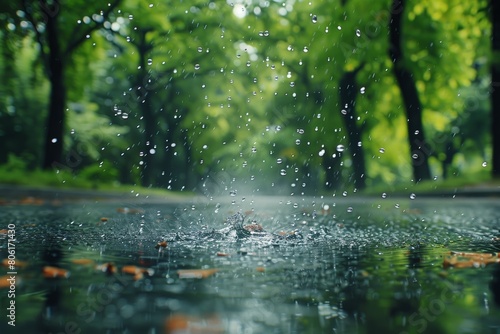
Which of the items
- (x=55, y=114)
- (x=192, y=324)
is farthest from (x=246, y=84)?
(x=192, y=324)

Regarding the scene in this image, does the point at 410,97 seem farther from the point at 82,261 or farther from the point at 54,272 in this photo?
the point at 54,272

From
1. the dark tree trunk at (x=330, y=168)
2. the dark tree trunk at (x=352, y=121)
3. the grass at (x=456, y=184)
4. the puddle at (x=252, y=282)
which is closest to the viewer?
the puddle at (x=252, y=282)

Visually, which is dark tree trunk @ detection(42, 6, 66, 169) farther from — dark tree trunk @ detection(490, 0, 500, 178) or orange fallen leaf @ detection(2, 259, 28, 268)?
orange fallen leaf @ detection(2, 259, 28, 268)

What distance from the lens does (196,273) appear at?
432cm

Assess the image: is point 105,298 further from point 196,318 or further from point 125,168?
point 125,168

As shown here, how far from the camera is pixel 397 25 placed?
64.3 ft

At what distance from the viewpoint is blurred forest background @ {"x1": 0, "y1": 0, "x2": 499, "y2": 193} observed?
20344mm

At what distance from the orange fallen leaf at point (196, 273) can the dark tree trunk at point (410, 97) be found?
1618cm

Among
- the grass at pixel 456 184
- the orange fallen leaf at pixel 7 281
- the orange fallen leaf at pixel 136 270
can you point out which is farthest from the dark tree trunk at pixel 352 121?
the orange fallen leaf at pixel 7 281

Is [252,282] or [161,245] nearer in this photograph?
[252,282]

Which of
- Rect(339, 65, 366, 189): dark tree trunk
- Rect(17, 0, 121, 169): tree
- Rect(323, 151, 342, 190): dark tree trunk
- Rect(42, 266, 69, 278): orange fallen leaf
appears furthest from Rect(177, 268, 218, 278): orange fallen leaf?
A: Rect(323, 151, 342, 190): dark tree trunk

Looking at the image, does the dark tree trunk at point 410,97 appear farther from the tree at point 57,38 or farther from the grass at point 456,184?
the tree at point 57,38

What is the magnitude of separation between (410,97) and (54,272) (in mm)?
17259

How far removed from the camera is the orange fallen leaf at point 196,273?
4.23 m
